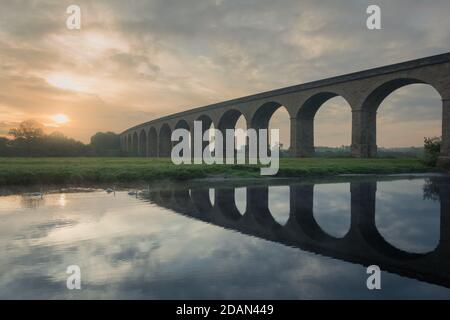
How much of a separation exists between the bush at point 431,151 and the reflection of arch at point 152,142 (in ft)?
172

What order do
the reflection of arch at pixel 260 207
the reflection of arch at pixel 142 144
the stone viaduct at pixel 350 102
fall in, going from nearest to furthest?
the reflection of arch at pixel 260 207, the stone viaduct at pixel 350 102, the reflection of arch at pixel 142 144

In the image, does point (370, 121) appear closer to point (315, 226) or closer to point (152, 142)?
point (315, 226)

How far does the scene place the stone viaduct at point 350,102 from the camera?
73.9 feet

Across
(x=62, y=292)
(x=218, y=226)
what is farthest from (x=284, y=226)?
(x=62, y=292)

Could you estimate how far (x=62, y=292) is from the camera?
4121 millimetres

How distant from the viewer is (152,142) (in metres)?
70.2

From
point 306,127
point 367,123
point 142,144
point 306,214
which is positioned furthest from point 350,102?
point 142,144

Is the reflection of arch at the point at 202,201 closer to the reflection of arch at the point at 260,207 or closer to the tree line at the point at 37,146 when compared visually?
the reflection of arch at the point at 260,207

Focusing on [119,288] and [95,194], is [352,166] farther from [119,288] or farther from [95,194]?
[119,288]

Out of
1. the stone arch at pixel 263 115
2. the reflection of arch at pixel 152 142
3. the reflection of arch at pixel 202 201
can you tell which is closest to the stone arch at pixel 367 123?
the stone arch at pixel 263 115

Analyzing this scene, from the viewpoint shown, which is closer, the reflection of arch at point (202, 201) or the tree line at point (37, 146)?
the reflection of arch at point (202, 201)

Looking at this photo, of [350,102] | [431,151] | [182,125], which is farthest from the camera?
[182,125]

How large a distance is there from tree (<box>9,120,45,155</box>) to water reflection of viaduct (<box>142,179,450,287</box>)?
45823 millimetres

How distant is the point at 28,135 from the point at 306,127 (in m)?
45.2
